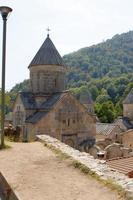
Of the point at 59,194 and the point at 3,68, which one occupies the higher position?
the point at 3,68

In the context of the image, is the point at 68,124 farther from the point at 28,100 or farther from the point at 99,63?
the point at 99,63

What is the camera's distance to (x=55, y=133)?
66.9 ft

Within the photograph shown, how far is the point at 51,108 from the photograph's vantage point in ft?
65.6

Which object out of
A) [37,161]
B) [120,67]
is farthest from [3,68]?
[120,67]

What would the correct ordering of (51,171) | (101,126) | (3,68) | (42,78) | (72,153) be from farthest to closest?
(101,126) < (42,78) < (3,68) < (72,153) < (51,171)

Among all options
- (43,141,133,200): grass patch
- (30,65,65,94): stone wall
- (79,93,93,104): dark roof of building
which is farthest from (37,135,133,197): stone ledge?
(79,93,93,104): dark roof of building

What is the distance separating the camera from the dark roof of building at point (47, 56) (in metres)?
22.0

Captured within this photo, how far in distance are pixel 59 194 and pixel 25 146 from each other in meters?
4.97

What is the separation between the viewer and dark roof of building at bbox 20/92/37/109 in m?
21.2

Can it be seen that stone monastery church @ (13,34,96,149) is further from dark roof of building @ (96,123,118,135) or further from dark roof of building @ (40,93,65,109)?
dark roof of building @ (96,123,118,135)

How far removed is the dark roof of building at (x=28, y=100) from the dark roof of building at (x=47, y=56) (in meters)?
2.18

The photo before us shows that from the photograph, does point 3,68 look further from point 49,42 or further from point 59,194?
point 49,42

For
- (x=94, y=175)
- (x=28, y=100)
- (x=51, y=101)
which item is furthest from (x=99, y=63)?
(x=94, y=175)

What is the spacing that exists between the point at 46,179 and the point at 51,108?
553 inches
